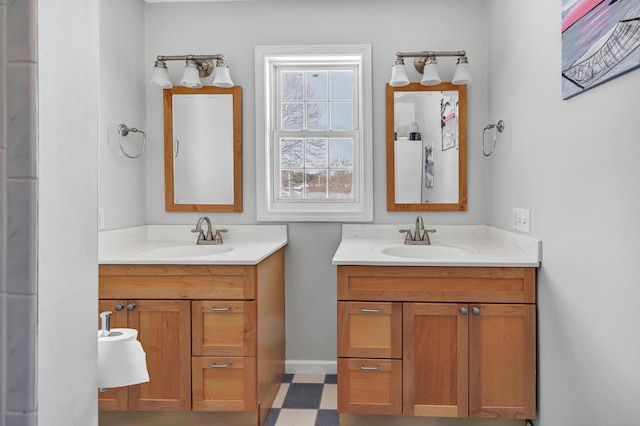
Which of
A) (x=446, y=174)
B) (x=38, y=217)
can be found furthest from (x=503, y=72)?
(x=38, y=217)

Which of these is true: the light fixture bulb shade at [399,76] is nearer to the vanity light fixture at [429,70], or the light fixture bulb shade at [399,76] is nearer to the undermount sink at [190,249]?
the vanity light fixture at [429,70]

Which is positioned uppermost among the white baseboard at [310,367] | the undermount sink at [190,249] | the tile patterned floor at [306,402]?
the undermount sink at [190,249]

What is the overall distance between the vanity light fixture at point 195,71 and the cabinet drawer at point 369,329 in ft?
4.86

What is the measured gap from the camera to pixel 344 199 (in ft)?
9.05

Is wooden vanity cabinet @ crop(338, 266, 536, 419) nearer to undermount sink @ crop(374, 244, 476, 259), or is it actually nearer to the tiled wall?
undermount sink @ crop(374, 244, 476, 259)

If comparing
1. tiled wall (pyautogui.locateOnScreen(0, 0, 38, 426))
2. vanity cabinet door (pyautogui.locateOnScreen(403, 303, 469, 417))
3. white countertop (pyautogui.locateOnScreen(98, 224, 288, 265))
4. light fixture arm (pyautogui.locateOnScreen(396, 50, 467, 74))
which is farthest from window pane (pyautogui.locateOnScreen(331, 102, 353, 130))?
tiled wall (pyautogui.locateOnScreen(0, 0, 38, 426))

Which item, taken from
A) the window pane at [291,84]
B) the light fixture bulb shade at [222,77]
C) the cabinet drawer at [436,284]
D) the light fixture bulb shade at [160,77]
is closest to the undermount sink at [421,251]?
the cabinet drawer at [436,284]

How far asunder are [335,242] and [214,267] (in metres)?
0.93

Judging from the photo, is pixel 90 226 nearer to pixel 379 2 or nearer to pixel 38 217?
pixel 38 217

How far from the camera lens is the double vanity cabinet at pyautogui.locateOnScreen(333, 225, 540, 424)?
1894 millimetres

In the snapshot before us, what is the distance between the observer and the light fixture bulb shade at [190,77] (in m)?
2.51

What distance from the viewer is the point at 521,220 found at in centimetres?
204

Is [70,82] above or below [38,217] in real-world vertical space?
above

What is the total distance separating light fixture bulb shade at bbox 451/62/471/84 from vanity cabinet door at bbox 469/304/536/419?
1264 millimetres
